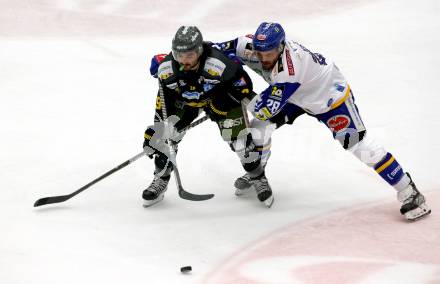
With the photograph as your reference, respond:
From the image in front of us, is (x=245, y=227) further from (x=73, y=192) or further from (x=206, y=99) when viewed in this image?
(x=73, y=192)

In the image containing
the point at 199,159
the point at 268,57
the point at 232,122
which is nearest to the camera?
the point at 268,57

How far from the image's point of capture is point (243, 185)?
4.95 m

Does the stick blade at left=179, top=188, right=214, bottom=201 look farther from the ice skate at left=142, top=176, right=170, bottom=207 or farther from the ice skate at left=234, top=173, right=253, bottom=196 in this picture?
the ice skate at left=234, top=173, right=253, bottom=196

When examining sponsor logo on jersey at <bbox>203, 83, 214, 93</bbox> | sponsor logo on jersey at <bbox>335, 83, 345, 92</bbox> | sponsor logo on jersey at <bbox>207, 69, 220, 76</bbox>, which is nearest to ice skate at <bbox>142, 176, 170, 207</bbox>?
sponsor logo on jersey at <bbox>203, 83, 214, 93</bbox>

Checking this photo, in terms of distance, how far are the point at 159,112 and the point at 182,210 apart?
0.62m

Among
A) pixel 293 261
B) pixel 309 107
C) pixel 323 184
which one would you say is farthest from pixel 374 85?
pixel 293 261

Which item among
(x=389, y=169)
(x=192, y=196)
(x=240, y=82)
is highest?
(x=240, y=82)

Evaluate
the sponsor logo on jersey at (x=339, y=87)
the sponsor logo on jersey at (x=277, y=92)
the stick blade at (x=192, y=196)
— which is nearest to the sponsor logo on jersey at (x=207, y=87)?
the sponsor logo on jersey at (x=277, y=92)

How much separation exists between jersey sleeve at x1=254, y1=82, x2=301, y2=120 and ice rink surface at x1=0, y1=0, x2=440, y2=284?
27.6 inches

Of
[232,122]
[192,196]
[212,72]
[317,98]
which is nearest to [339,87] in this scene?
[317,98]

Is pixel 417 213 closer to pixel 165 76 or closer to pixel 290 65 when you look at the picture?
pixel 290 65

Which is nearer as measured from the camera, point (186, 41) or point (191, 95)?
point (186, 41)

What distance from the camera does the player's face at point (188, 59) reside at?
14.0ft

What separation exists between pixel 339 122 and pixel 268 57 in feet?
1.91
